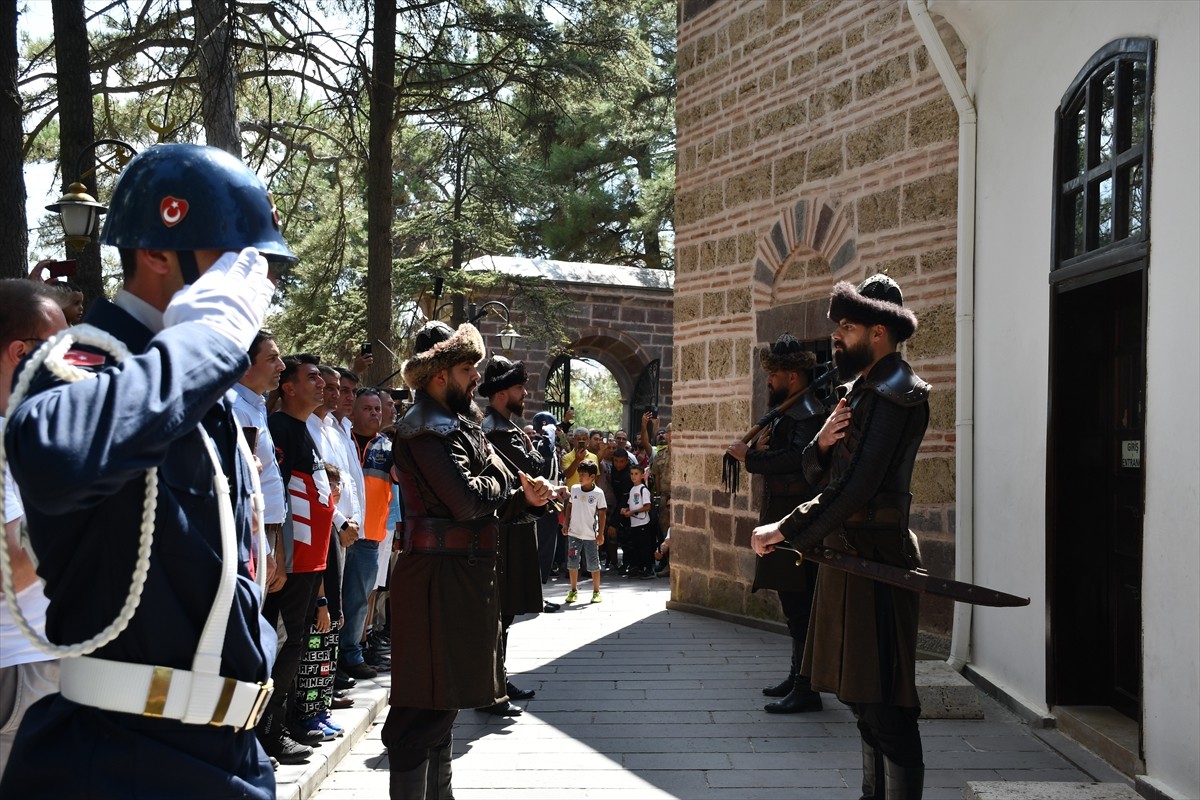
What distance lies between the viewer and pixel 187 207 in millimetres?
1920

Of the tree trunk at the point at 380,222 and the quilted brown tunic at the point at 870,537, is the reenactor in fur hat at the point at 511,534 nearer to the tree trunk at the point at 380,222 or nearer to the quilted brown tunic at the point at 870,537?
the quilted brown tunic at the point at 870,537

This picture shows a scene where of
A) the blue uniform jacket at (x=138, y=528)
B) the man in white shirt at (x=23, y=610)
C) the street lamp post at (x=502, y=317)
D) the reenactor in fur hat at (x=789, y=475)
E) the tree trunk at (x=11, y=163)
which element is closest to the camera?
the blue uniform jacket at (x=138, y=528)

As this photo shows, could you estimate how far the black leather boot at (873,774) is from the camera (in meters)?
4.39

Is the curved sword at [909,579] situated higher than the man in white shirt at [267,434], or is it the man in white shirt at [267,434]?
the man in white shirt at [267,434]

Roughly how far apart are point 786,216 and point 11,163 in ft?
18.9

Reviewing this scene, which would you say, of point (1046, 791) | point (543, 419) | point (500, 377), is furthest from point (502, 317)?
point (1046, 791)

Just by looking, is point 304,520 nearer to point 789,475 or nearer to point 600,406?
point 789,475

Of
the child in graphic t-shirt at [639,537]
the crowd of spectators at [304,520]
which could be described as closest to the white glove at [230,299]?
the crowd of spectators at [304,520]

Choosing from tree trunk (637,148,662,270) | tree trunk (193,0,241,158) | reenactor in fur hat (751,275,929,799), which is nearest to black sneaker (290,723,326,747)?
reenactor in fur hat (751,275,929,799)

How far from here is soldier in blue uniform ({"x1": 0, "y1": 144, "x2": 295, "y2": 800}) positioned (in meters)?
1.57

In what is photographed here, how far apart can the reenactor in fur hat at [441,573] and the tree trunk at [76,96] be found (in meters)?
4.86

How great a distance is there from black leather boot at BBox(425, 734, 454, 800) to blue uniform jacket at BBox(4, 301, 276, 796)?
95.7 inches

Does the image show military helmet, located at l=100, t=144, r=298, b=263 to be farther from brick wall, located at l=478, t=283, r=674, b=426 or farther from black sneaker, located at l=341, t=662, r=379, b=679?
brick wall, located at l=478, t=283, r=674, b=426

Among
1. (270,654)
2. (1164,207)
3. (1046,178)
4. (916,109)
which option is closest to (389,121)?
(916,109)
